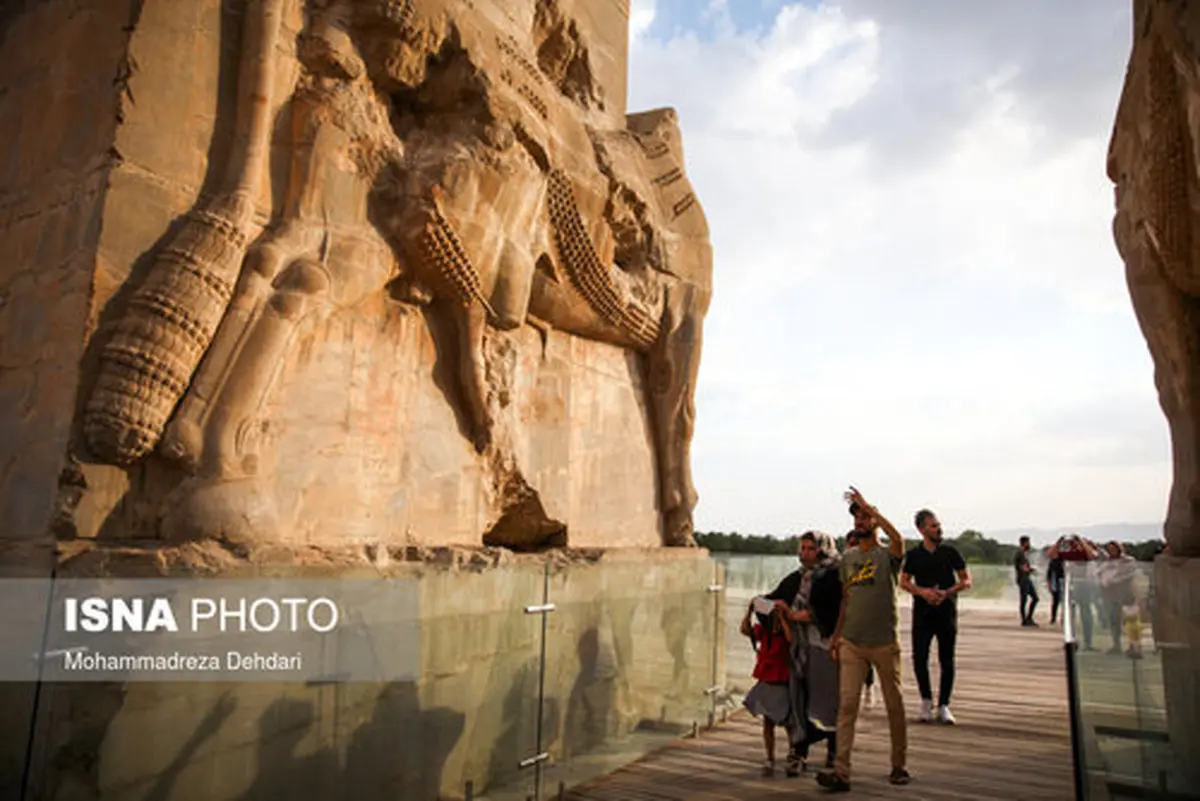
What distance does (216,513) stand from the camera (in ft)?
12.6

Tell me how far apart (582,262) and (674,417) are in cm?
193

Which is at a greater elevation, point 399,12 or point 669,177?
point 669,177

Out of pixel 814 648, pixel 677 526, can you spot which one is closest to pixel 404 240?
pixel 814 648

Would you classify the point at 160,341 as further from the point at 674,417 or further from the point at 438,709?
the point at 674,417

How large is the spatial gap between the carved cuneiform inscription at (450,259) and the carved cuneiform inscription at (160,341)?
124 centimetres

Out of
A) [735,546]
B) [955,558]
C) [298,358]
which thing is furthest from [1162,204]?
[735,546]

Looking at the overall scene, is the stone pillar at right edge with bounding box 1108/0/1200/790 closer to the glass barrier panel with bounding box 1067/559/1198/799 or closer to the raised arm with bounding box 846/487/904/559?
the glass barrier panel with bounding box 1067/559/1198/799

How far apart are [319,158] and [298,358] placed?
1091 millimetres

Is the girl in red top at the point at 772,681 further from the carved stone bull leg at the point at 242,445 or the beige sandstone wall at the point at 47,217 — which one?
the beige sandstone wall at the point at 47,217

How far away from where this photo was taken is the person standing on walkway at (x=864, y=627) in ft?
15.9

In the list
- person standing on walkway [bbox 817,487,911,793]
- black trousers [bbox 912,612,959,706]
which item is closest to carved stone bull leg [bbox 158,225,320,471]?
person standing on walkway [bbox 817,487,911,793]

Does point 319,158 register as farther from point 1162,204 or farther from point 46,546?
point 1162,204

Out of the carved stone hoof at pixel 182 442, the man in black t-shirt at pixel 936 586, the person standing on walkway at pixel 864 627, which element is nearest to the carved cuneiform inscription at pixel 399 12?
the carved stone hoof at pixel 182 442

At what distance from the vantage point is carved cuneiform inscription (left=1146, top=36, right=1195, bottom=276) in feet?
16.5
